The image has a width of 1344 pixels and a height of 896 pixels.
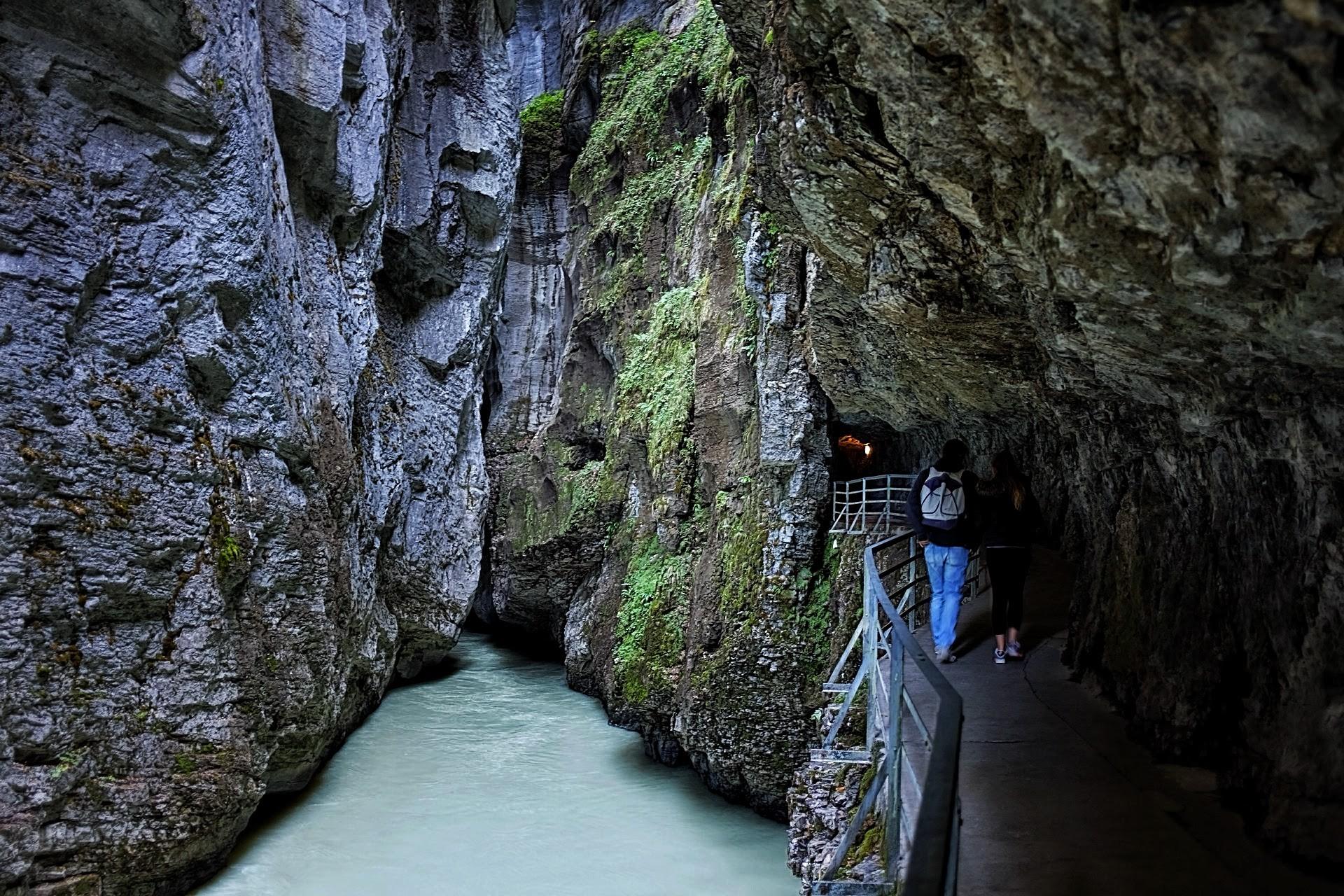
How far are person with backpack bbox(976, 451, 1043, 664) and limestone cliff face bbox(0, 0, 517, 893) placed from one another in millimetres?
8293

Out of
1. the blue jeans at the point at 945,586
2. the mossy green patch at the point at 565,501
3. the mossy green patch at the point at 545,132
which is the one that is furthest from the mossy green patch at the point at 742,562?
the mossy green patch at the point at 545,132

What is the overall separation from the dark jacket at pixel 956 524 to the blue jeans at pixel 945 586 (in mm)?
66

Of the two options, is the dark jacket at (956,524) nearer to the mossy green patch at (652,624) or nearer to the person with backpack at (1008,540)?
the person with backpack at (1008,540)

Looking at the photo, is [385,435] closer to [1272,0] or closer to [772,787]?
[772,787]

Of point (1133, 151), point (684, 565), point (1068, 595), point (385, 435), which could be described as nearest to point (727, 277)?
point (684, 565)

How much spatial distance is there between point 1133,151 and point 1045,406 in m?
5.73

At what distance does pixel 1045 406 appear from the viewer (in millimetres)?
8938

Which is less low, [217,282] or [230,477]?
[217,282]

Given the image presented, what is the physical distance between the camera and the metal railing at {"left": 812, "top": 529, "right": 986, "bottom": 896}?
5.84ft

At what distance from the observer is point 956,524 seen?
6.56 metres

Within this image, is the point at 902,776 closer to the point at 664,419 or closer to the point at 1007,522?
the point at 1007,522

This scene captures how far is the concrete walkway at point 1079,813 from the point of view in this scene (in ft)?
11.3

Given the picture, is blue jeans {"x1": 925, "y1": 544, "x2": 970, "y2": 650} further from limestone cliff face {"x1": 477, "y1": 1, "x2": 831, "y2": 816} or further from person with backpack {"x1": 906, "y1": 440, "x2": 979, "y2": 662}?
limestone cliff face {"x1": 477, "y1": 1, "x2": 831, "y2": 816}

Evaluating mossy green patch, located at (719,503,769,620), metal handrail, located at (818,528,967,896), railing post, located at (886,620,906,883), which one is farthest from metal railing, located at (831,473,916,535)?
railing post, located at (886,620,906,883)
